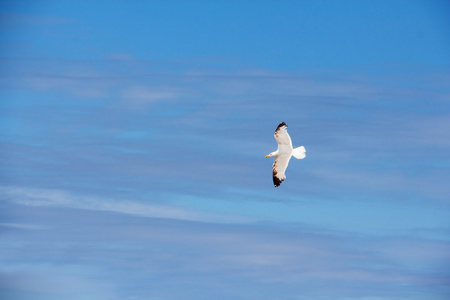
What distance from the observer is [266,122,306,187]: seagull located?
64312mm

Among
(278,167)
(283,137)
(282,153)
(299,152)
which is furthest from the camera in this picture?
(278,167)

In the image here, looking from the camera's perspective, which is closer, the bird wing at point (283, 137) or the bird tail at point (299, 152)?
the bird tail at point (299, 152)

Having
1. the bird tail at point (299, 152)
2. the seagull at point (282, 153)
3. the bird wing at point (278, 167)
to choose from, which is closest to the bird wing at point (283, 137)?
the seagull at point (282, 153)

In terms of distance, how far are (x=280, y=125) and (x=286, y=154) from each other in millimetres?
2787

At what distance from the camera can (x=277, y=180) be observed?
2562 inches

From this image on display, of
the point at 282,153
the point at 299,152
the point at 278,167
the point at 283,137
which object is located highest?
the point at 283,137

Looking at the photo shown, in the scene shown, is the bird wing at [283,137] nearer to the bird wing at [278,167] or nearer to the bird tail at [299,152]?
the bird tail at [299,152]

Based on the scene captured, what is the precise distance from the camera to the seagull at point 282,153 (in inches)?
2532

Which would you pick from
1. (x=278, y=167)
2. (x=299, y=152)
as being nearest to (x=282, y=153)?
(x=278, y=167)

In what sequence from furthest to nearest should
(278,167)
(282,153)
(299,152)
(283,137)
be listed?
(278,167) → (282,153) → (283,137) → (299,152)

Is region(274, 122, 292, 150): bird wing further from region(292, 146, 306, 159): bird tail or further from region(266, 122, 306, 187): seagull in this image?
region(292, 146, 306, 159): bird tail

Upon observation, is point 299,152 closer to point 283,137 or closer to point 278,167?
point 283,137

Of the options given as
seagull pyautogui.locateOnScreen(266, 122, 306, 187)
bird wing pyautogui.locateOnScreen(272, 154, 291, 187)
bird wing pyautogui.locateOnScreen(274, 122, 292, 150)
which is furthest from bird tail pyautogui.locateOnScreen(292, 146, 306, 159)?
bird wing pyautogui.locateOnScreen(272, 154, 291, 187)

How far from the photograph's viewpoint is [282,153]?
212 feet
